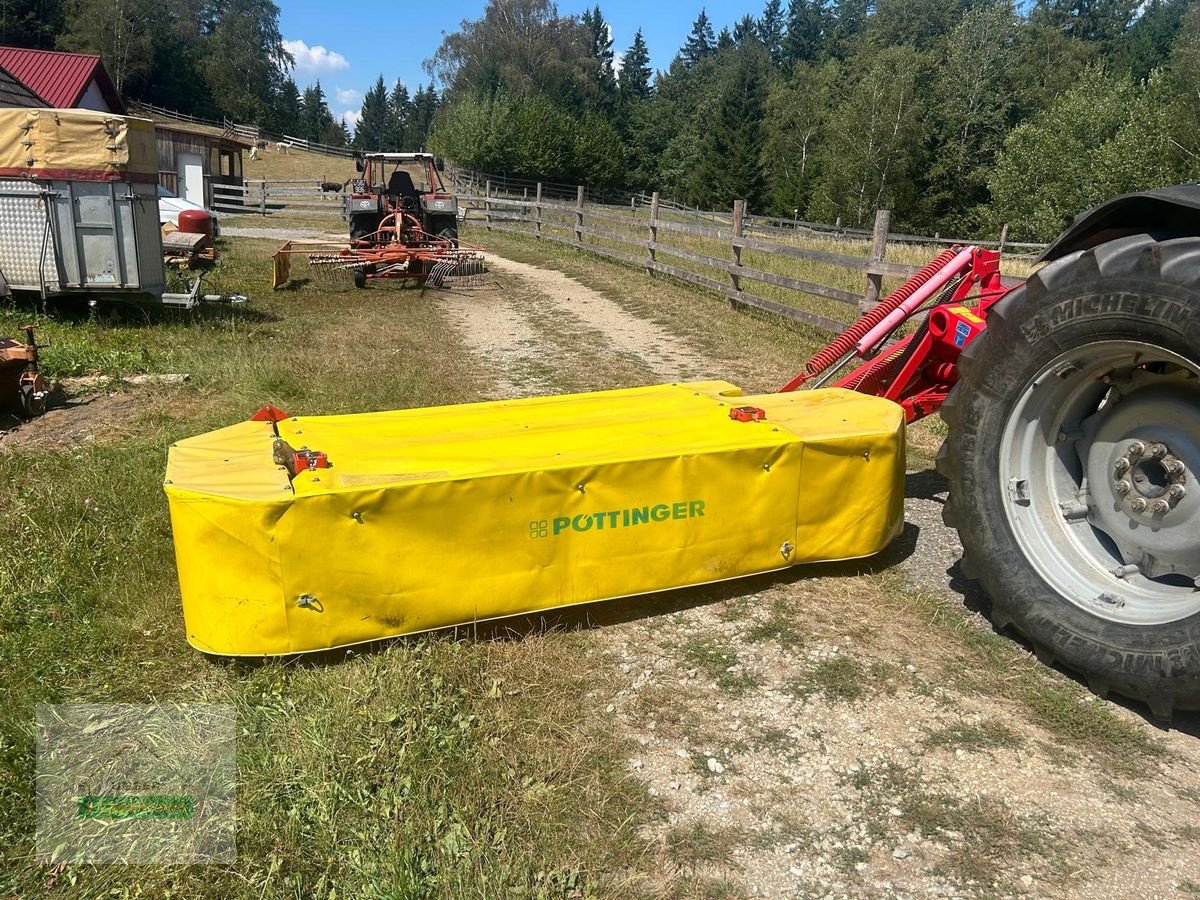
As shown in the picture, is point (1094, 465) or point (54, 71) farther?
point (54, 71)

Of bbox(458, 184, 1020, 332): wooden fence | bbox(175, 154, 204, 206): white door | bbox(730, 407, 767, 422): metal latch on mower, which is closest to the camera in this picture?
bbox(730, 407, 767, 422): metal latch on mower

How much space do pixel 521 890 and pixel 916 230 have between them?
42747 millimetres

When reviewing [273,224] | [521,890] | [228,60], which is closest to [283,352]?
[521,890]

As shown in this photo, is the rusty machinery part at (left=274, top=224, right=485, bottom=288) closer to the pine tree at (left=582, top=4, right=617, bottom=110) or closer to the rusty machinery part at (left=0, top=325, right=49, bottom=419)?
the rusty machinery part at (left=0, top=325, right=49, bottom=419)

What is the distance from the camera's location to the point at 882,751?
2445 millimetres

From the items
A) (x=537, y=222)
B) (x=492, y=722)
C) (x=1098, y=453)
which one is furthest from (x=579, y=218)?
(x=492, y=722)

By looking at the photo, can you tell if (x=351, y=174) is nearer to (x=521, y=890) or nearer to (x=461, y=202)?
(x=461, y=202)

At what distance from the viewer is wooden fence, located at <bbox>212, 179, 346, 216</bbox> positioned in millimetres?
29359

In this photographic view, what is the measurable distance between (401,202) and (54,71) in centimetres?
2137

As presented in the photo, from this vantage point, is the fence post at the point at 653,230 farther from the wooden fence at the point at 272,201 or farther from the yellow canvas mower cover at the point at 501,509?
the wooden fence at the point at 272,201

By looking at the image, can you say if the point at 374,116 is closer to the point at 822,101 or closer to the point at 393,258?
the point at 822,101

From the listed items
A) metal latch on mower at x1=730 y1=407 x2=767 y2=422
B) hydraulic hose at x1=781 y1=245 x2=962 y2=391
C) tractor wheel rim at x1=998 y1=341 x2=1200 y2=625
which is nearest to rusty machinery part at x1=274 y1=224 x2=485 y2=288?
hydraulic hose at x1=781 y1=245 x2=962 y2=391

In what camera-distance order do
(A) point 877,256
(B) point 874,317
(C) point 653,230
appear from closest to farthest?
(B) point 874,317
(A) point 877,256
(C) point 653,230

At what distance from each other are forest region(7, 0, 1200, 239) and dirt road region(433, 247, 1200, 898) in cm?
3355
